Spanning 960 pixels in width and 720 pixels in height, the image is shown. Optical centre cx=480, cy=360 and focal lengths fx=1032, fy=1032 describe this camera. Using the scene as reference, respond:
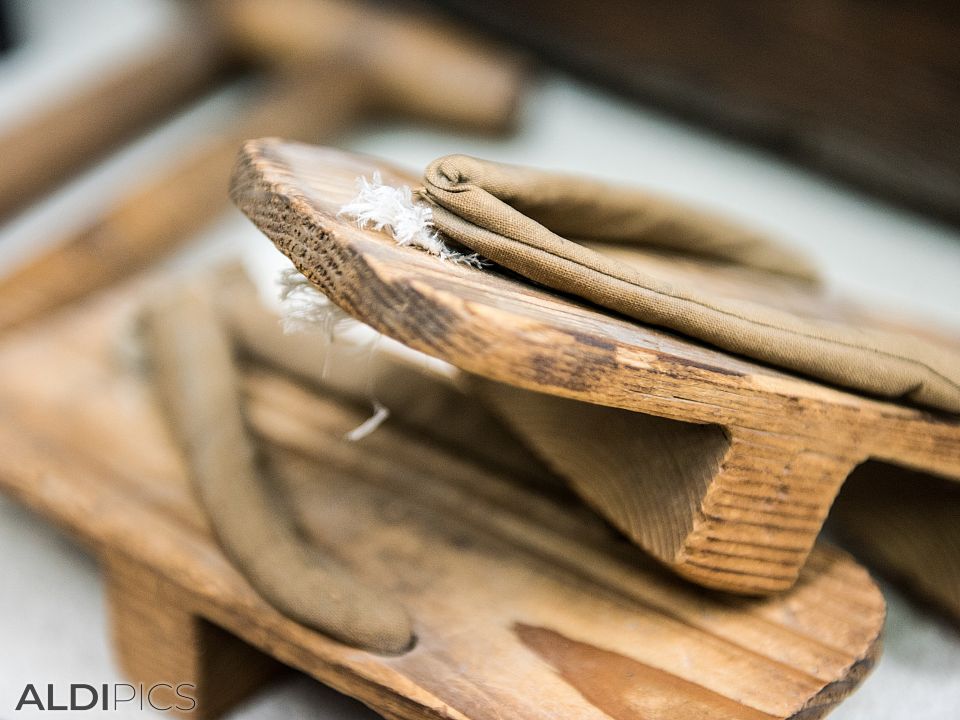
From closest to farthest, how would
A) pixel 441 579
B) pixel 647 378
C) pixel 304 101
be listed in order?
pixel 647 378 → pixel 441 579 → pixel 304 101

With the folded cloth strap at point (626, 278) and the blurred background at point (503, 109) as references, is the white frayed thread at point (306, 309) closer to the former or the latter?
the folded cloth strap at point (626, 278)

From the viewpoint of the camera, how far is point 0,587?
832 mm

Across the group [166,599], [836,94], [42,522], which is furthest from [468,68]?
[166,599]

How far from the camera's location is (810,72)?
1537mm

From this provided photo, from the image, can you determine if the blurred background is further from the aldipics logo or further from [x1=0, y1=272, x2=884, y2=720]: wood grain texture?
the aldipics logo

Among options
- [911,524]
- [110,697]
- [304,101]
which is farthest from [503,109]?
[110,697]

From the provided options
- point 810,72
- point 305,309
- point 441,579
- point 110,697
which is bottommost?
point 110,697

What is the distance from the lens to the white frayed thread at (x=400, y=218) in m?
0.55

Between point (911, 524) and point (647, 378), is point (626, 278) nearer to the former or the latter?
point (647, 378)

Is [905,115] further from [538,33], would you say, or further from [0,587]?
[0,587]

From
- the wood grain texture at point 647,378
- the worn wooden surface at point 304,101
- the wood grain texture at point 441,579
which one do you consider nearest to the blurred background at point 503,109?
the worn wooden surface at point 304,101

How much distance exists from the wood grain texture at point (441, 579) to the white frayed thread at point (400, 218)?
0.24 meters

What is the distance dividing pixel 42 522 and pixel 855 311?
0.73 meters

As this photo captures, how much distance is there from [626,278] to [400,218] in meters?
0.13
